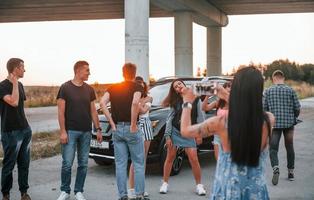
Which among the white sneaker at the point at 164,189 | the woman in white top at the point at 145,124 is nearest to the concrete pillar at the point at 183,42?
the woman in white top at the point at 145,124

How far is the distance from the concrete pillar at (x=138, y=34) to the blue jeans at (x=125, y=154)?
1153 cm

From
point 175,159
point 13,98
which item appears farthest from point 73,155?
point 175,159

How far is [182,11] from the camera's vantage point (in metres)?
29.3

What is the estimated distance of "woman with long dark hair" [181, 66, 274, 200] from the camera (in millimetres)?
2967

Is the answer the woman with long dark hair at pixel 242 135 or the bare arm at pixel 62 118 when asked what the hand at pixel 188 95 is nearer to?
the woman with long dark hair at pixel 242 135

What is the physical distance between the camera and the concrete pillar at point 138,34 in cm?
1773

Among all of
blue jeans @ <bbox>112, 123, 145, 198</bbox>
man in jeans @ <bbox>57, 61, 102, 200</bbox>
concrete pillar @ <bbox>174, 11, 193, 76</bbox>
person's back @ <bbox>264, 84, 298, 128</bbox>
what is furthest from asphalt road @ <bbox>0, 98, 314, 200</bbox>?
concrete pillar @ <bbox>174, 11, 193, 76</bbox>

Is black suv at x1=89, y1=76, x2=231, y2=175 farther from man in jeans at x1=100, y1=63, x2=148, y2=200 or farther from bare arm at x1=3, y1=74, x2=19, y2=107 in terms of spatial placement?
bare arm at x1=3, y1=74, x2=19, y2=107

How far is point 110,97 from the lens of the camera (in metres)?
6.24

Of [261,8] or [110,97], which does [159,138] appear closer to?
[110,97]

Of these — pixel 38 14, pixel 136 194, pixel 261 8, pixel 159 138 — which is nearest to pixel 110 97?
pixel 136 194

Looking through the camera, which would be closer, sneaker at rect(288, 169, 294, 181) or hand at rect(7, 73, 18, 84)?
hand at rect(7, 73, 18, 84)

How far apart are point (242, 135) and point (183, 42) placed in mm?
27666

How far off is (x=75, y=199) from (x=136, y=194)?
0.91 m
